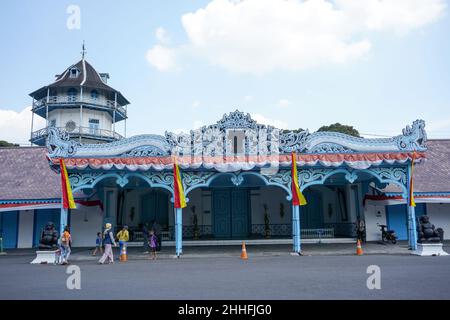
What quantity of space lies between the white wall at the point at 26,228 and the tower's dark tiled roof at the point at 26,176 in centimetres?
124

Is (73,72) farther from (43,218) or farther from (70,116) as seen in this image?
(43,218)

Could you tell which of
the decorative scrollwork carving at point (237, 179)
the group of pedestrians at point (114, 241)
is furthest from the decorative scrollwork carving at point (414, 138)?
the group of pedestrians at point (114, 241)

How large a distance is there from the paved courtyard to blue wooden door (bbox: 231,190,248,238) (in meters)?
7.85

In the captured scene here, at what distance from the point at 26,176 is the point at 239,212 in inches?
485

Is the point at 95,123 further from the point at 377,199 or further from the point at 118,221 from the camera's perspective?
the point at 377,199

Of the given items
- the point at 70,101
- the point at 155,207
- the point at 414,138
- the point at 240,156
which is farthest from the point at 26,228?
the point at 70,101

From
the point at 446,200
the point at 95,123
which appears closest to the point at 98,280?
the point at 446,200

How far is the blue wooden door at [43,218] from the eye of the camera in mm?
21625

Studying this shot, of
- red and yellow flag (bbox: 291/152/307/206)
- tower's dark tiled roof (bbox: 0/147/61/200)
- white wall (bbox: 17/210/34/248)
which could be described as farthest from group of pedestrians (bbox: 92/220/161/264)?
red and yellow flag (bbox: 291/152/307/206)

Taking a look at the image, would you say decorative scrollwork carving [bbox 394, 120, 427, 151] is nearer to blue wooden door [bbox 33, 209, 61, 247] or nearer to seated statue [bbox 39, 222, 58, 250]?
seated statue [bbox 39, 222, 58, 250]

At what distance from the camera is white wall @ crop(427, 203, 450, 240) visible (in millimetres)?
21875

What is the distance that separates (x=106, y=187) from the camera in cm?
2162

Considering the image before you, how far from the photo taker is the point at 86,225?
21.9 m

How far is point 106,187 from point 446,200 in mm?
17582
